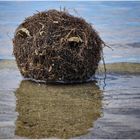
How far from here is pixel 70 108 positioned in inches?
159

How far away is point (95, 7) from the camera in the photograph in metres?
10.2

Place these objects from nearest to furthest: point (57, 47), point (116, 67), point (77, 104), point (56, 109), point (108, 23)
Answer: point (56, 109) < point (77, 104) < point (57, 47) < point (116, 67) < point (108, 23)

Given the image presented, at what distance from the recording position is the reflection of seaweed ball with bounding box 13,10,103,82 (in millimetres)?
4793

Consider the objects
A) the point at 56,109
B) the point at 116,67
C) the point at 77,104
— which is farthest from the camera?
the point at 116,67

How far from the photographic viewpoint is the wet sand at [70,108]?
11.2 ft

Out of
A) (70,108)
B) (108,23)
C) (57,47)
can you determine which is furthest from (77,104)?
(108,23)

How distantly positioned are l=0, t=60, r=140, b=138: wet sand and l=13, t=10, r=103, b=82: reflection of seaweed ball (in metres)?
0.14

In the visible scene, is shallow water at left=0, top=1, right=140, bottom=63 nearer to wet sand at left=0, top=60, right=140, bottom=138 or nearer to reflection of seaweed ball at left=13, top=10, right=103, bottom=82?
reflection of seaweed ball at left=13, top=10, right=103, bottom=82

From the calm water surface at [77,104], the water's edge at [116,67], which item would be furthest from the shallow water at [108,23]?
the water's edge at [116,67]

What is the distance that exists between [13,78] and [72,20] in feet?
3.21

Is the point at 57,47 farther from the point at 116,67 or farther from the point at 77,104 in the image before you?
the point at 116,67

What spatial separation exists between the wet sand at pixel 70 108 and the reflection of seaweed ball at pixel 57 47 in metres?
0.14

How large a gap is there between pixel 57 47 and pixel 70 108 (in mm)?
924

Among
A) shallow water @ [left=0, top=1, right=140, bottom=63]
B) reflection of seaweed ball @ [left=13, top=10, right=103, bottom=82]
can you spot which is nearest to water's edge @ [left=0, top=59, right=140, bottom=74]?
shallow water @ [left=0, top=1, right=140, bottom=63]
